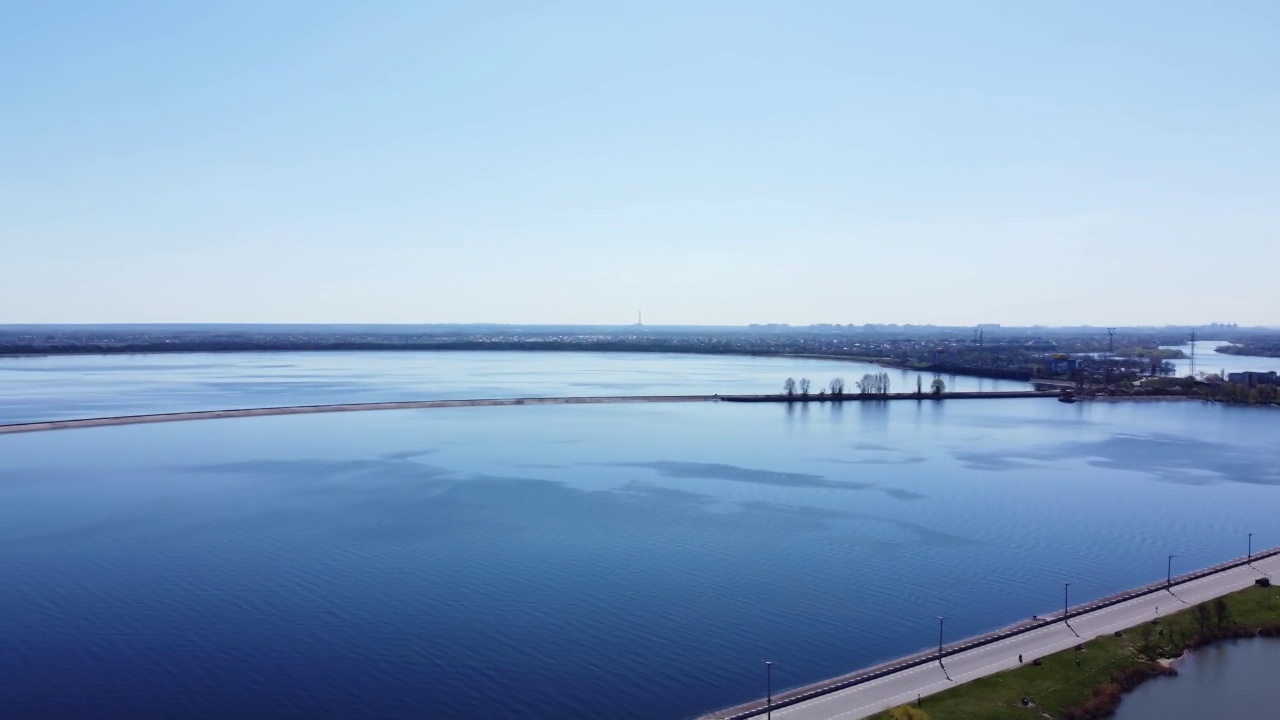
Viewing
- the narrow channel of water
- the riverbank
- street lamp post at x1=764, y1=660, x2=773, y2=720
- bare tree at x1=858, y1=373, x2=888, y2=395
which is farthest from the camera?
bare tree at x1=858, y1=373, x2=888, y2=395

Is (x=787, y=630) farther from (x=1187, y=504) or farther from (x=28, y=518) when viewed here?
(x=28, y=518)

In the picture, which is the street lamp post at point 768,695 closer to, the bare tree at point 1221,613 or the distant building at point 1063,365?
the bare tree at point 1221,613

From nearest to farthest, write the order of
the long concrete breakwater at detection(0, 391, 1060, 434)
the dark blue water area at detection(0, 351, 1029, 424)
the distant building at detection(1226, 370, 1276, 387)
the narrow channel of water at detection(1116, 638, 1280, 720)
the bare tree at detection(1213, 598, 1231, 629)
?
the narrow channel of water at detection(1116, 638, 1280, 720) → the bare tree at detection(1213, 598, 1231, 629) → the long concrete breakwater at detection(0, 391, 1060, 434) → the dark blue water area at detection(0, 351, 1029, 424) → the distant building at detection(1226, 370, 1276, 387)

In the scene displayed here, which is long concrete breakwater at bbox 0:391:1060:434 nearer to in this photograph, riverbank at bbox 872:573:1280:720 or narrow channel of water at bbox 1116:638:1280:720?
riverbank at bbox 872:573:1280:720

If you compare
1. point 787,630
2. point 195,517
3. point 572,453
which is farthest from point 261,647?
point 572,453

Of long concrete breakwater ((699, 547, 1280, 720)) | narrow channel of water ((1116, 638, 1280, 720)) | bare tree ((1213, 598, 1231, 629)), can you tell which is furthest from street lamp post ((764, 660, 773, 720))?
bare tree ((1213, 598, 1231, 629))

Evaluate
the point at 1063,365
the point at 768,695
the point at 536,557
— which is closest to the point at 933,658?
the point at 768,695

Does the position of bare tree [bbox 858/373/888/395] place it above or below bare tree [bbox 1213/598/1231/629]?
above
